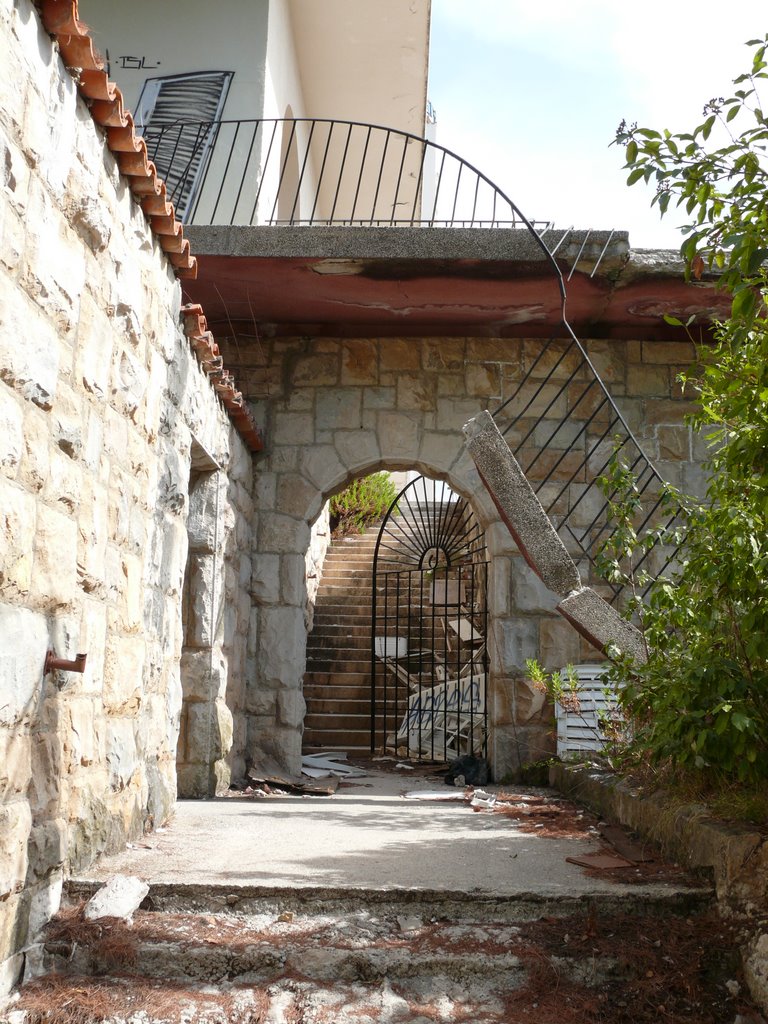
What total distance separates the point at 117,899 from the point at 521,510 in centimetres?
270

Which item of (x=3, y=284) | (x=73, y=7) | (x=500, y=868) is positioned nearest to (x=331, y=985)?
(x=500, y=868)

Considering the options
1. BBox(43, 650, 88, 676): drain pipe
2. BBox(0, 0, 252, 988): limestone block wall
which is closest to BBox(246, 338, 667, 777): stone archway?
BBox(0, 0, 252, 988): limestone block wall

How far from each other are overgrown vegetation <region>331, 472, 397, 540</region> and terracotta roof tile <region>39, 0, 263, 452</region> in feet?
26.9

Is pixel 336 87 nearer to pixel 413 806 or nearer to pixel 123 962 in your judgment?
pixel 413 806

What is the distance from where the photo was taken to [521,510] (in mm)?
4605

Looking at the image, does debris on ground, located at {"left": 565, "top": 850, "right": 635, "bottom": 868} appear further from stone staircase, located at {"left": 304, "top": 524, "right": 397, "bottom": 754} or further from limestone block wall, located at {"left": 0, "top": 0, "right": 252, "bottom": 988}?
stone staircase, located at {"left": 304, "top": 524, "right": 397, "bottom": 754}

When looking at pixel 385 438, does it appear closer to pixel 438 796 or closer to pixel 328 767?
pixel 438 796

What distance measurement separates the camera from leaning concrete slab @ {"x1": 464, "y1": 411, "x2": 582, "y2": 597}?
14.8ft

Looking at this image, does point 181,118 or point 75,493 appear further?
point 181,118

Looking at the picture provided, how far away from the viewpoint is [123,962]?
2354 millimetres

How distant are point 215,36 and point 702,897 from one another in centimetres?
695

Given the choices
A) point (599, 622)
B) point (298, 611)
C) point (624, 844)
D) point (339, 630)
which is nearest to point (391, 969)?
point (624, 844)

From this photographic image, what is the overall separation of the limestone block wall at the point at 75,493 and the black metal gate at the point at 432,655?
3.56 meters

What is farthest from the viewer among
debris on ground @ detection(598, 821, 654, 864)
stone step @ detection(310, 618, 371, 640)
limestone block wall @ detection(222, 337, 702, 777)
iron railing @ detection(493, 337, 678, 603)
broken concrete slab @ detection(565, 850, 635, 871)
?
stone step @ detection(310, 618, 371, 640)
